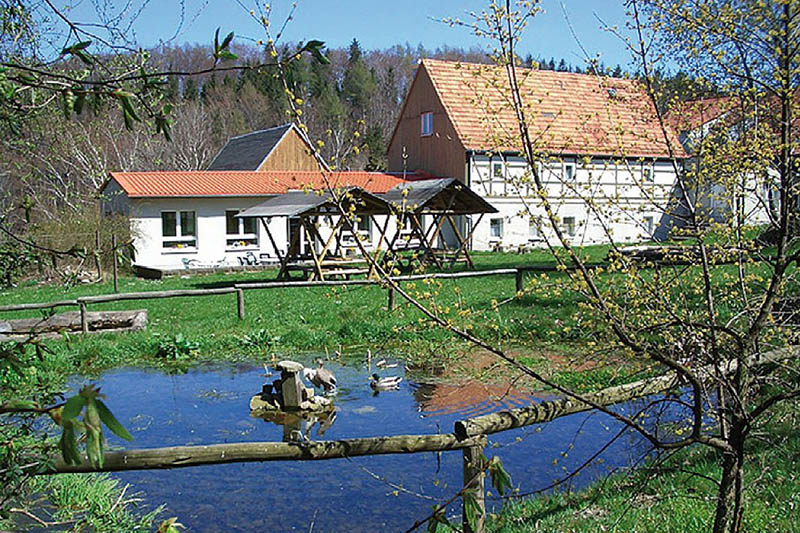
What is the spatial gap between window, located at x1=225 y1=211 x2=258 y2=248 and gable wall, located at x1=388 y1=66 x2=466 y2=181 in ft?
28.9

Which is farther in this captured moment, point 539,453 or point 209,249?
point 209,249

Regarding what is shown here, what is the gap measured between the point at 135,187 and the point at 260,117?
39273 mm

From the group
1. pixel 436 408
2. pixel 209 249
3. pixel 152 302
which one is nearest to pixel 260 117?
pixel 209 249

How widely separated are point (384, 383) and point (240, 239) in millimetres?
21937

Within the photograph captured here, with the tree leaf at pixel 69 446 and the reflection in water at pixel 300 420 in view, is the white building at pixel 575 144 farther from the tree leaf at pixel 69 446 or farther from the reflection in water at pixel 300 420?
the reflection in water at pixel 300 420

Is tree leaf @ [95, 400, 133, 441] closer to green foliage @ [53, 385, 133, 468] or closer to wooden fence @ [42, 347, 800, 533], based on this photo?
green foliage @ [53, 385, 133, 468]

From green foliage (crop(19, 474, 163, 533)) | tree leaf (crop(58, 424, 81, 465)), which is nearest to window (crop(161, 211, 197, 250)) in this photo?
green foliage (crop(19, 474, 163, 533))

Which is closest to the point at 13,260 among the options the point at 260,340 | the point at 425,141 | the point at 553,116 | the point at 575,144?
the point at 553,116

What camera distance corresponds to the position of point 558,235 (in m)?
3.28

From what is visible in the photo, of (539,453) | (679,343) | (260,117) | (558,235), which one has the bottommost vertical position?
(539,453)

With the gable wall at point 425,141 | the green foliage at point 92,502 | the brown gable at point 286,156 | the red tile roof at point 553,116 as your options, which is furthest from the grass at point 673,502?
the brown gable at point 286,156

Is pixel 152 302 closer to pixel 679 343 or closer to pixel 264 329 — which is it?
pixel 264 329

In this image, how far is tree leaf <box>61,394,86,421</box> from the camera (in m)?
1.30

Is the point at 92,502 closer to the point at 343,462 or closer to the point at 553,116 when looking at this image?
the point at 343,462
